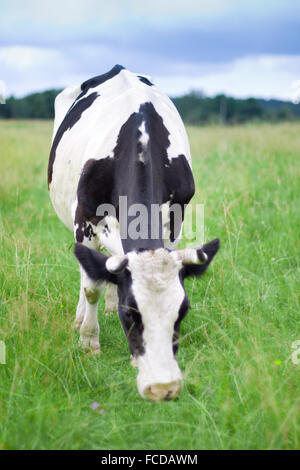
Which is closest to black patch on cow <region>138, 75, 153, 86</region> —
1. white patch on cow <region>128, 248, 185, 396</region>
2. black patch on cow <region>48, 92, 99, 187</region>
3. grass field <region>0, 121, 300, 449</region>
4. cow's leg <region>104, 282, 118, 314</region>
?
black patch on cow <region>48, 92, 99, 187</region>

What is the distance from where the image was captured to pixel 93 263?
2807 millimetres

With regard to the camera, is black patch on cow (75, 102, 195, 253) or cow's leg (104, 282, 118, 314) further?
cow's leg (104, 282, 118, 314)

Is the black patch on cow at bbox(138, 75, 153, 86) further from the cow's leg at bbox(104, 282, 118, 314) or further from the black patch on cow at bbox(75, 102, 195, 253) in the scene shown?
the cow's leg at bbox(104, 282, 118, 314)

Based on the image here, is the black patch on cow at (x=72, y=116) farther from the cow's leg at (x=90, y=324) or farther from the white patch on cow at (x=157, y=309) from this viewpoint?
the white patch on cow at (x=157, y=309)

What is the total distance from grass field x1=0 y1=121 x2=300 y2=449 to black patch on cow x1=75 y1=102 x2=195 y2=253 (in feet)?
2.16

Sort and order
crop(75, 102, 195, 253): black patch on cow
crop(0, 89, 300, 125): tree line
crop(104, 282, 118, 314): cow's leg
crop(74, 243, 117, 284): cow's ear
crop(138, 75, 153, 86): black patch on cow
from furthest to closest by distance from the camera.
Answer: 1. crop(0, 89, 300, 125): tree line
2. crop(104, 282, 118, 314): cow's leg
3. crop(138, 75, 153, 86): black patch on cow
4. crop(75, 102, 195, 253): black patch on cow
5. crop(74, 243, 117, 284): cow's ear

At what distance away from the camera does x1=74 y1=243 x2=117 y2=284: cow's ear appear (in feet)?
9.14

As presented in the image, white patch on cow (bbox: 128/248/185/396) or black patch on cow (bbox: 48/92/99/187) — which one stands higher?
black patch on cow (bbox: 48/92/99/187)

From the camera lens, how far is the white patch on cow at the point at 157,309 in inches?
98.3

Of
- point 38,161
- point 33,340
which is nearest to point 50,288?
point 33,340

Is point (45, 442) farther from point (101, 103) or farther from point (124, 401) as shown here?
point (101, 103)

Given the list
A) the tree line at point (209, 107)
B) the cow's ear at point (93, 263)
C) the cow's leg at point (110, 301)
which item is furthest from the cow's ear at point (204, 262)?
the tree line at point (209, 107)

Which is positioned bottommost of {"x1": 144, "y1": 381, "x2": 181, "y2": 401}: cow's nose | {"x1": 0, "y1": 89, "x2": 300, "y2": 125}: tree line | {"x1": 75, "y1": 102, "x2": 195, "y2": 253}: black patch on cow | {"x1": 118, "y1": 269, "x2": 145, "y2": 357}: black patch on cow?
{"x1": 144, "y1": 381, "x2": 181, "y2": 401}: cow's nose

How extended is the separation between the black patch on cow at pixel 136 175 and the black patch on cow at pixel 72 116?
3.09 ft
